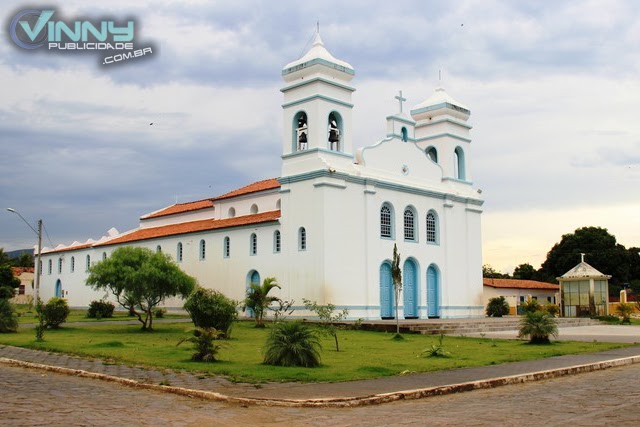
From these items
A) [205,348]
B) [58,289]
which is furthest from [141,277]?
[58,289]

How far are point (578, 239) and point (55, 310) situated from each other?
55425 millimetres

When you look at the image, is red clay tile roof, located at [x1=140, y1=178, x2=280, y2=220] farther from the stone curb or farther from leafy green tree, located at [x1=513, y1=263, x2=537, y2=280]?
leafy green tree, located at [x1=513, y1=263, x2=537, y2=280]

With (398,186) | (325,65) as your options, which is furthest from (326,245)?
(325,65)

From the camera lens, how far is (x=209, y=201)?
144 ft

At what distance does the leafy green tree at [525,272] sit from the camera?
7312 centimetres

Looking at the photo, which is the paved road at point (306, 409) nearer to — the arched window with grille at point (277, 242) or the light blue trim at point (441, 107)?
the arched window with grille at point (277, 242)

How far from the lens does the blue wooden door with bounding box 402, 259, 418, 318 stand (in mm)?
34969

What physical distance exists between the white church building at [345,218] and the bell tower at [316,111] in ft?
0.19

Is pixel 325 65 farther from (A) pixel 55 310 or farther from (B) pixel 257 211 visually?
(A) pixel 55 310

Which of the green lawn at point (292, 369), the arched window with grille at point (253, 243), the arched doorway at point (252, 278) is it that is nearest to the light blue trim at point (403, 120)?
the arched window with grille at point (253, 243)

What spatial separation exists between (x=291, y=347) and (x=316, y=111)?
18.5 meters

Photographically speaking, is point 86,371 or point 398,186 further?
point 398,186

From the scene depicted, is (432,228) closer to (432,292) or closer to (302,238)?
(432,292)

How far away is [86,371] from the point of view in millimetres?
13469
